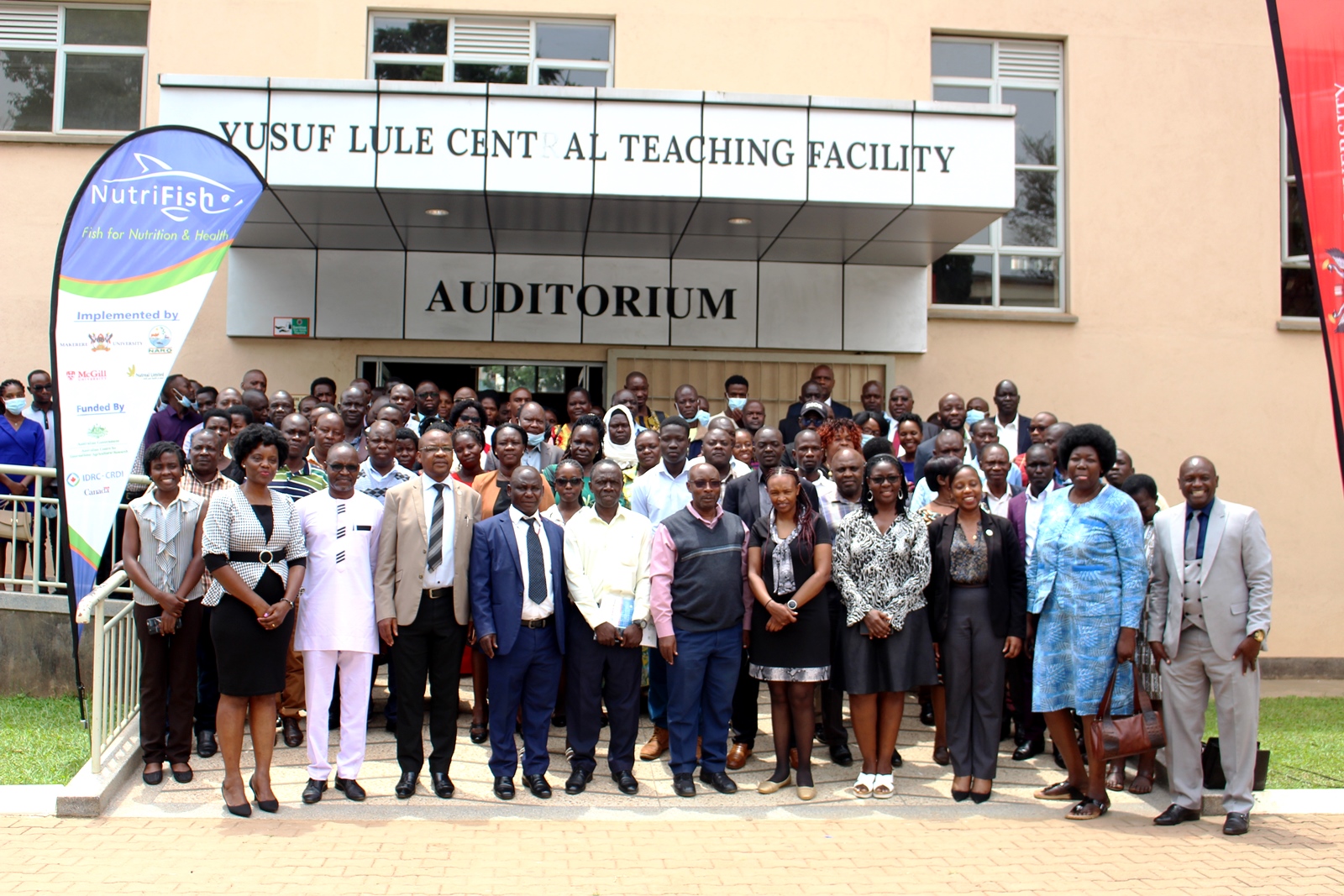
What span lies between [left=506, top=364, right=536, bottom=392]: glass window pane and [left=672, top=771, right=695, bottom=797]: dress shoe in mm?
6752

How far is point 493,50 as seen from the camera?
1277 centimetres

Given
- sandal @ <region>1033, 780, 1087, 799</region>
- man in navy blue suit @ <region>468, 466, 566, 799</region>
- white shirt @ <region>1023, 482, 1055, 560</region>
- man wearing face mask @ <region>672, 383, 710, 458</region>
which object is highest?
man wearing face mask @ <region>672, 383, 710, 458</region>

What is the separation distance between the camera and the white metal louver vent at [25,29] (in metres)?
12.5

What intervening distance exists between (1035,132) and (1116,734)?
8969 millimetres

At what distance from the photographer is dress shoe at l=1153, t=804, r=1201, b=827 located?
622 centimetres

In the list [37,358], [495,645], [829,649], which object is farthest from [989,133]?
[37,358]

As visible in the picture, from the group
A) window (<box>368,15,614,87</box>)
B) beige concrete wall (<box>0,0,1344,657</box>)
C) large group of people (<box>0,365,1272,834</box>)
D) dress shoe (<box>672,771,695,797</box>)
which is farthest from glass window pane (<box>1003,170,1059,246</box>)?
dress shoe (<box>672,771,695,797</box>)

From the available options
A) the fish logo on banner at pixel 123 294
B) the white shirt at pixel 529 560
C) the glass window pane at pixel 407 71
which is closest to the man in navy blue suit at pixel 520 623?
the white shirt at pixel 529 560

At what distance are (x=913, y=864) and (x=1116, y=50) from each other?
10766 millimetres

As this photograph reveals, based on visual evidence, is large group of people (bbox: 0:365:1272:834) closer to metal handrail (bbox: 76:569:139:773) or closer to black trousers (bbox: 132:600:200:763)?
black trousers (bbox: 132:600:200:763)

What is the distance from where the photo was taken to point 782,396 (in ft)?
41.0

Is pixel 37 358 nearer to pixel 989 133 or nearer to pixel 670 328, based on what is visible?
pixel 670 328

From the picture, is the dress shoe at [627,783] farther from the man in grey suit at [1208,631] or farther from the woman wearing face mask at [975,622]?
the man in grey suit at [1208,631]

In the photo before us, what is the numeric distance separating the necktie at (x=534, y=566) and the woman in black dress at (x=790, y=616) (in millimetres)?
1212
